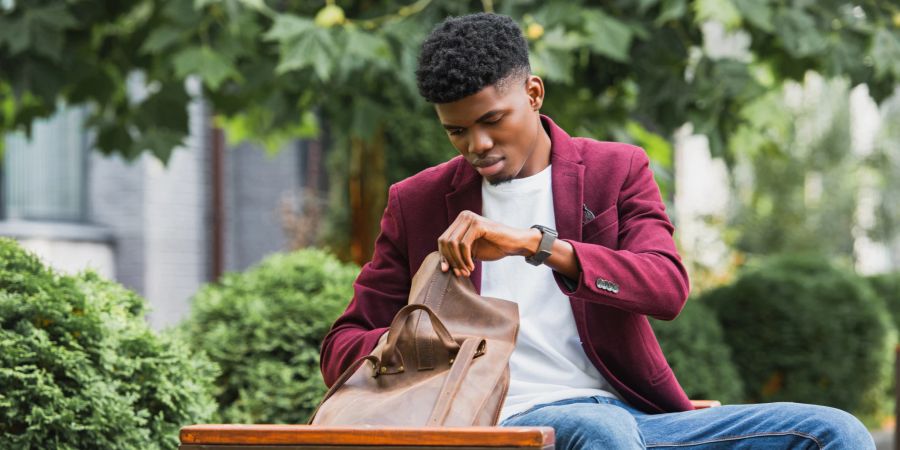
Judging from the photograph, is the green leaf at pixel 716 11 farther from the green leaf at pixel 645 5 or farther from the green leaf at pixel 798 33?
the green leaf at pixel 798 33

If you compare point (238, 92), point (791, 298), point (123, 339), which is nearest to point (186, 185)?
point (238, 92)

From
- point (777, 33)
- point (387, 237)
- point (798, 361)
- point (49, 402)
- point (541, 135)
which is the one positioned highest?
point (777, 33)

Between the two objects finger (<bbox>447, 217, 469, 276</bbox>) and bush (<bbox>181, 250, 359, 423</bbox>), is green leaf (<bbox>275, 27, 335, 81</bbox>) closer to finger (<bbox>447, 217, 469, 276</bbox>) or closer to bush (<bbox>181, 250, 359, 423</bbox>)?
bush (<bbox>181, 250, 359, 423</bbox>)

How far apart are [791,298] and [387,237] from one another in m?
6.70

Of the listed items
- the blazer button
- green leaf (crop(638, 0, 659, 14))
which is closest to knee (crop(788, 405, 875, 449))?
the blazer button

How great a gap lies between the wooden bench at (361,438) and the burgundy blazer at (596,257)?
0.51m

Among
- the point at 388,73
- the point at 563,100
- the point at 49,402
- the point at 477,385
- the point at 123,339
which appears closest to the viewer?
the point at 477,385

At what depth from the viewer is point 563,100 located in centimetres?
674

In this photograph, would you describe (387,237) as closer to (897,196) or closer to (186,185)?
(186,185)

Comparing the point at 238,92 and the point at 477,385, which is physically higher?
the point at 238,92

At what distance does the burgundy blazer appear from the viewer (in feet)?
9.41

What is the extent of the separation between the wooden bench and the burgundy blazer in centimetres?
51

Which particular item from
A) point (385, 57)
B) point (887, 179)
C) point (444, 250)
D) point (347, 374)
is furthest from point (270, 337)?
point (887, 179)

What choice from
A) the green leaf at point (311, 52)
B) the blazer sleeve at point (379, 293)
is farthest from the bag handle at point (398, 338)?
the green leaf at point (311, 52)
